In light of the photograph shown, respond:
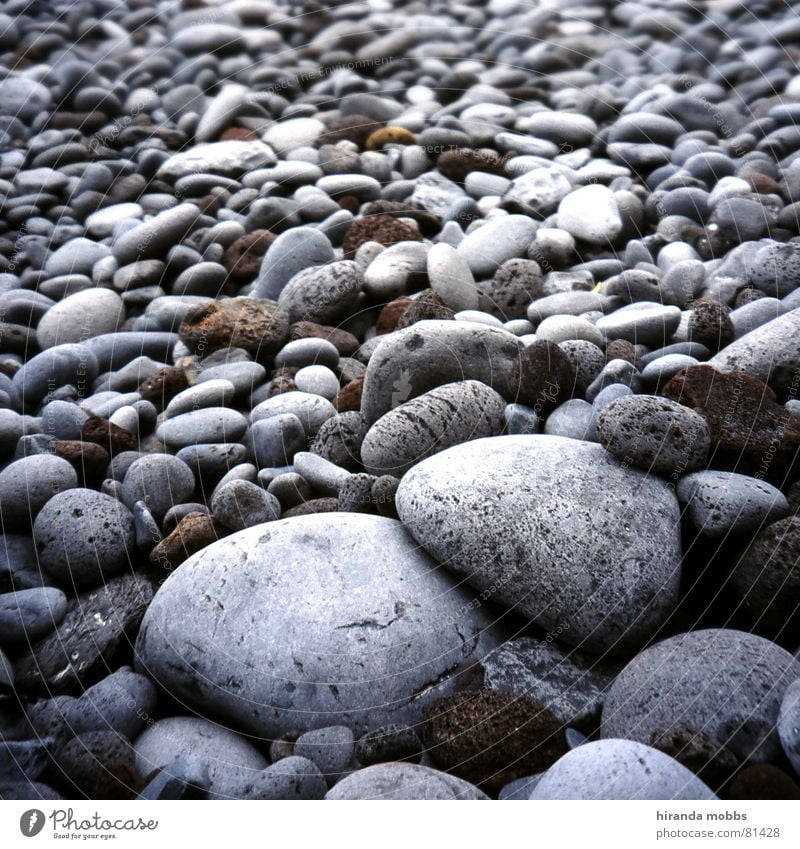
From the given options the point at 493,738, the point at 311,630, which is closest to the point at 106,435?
the point at 311,630

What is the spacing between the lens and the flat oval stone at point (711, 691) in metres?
1.56

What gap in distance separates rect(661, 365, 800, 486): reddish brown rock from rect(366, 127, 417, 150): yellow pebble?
2.40 metres

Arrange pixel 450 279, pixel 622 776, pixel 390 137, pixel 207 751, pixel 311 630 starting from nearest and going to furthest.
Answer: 1. pixel 622 776
2. pixel 207 751
3. pixel 311 630
4. pixel 450 279
5. pixel 390 137

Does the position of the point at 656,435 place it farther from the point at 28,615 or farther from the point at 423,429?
the point at 28,615

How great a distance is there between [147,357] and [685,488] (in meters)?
2.11

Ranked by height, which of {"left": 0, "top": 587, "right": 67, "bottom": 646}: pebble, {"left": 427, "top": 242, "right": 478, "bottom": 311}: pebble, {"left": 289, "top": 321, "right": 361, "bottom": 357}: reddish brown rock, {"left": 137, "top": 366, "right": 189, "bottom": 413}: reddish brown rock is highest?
{"left": 427, "top": 242, "right": 478, "bottom": 311}: pebble

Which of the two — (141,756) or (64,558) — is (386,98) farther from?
(141,756)

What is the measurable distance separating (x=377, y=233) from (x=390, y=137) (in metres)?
0.91

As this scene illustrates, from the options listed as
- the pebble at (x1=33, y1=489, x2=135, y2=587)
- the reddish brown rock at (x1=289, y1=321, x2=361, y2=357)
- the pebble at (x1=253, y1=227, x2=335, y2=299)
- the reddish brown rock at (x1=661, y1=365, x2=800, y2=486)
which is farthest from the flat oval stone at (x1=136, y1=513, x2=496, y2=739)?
the pebble at (x1=253, y1=227, x2=335, y2=299)

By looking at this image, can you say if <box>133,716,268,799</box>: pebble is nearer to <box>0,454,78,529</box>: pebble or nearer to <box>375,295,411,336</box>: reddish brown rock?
<box>0,454,78,529</box>: pebble

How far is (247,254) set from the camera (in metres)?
3.36

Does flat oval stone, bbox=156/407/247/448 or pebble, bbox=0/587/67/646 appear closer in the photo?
pebble, bbox=0/587/67/646

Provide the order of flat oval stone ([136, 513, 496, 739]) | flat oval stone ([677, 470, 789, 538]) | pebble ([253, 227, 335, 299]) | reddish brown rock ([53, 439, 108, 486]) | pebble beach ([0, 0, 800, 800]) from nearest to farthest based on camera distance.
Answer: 1. pebble beach ([0, 0, 800, 800])
2. flat oval stone ([136, 513, 496, 739])
3. flat oval stone ([677, 470, 789, 538])
4. reddish brown rock ([53, 439, 108, 486])
5. pebble ([253, 227, 335, 299])
